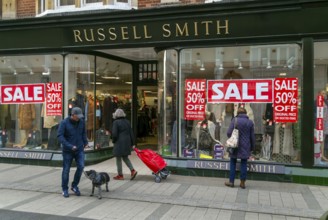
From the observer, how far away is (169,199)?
732 cm

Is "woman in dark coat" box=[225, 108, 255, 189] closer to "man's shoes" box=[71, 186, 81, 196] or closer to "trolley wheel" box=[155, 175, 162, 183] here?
"trolley wheel" box=[155, 175, 162, 183]

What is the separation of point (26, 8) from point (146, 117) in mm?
5318

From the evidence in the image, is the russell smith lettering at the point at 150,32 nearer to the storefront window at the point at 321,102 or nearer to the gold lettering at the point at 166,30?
the gold lettering at the point at 166,30

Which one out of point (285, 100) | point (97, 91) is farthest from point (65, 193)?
point (285, 100)

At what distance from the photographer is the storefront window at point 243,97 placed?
9109 mm

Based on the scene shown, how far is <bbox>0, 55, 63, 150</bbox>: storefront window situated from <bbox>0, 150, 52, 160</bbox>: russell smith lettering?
260 mm

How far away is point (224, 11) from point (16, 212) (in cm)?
625

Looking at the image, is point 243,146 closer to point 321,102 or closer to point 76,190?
point 321,102

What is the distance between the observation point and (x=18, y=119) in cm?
1184

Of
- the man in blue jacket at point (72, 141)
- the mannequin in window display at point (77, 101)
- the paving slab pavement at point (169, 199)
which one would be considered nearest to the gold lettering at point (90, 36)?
the mannequin in window display at point (77, 101)

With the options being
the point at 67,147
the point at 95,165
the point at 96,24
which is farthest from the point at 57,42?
the point at 67,147

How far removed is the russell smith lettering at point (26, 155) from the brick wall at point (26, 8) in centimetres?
406

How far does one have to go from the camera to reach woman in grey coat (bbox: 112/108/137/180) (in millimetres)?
8859

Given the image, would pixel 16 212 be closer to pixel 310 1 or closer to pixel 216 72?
pixel 216 72
